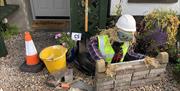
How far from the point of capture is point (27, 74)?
4137 mm

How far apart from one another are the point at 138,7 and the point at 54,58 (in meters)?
1.87

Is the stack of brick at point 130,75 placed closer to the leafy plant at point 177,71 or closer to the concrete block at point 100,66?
the concrete block at point 100,66

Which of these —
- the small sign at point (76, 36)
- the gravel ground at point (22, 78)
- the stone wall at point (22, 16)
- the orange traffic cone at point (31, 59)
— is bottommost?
the gravel ground at point (22, 78)

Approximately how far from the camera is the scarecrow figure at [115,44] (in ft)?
11.5

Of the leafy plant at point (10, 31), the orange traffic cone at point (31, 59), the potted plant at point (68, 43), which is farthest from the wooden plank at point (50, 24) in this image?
the orange traffic cone at point (31, 59)

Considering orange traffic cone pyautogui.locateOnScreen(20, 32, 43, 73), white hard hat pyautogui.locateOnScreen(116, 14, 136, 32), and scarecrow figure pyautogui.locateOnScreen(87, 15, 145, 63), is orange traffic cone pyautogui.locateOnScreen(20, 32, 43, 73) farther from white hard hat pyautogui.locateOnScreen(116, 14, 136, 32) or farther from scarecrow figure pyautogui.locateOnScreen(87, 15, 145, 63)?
white hard hat pyautogui.locateOnScreen(116, 14, 136, 32)

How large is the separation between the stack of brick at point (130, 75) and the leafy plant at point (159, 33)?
0.44 metres

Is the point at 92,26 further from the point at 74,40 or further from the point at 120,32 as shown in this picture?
the point at 120,32

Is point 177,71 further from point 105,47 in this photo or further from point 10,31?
point 10,31

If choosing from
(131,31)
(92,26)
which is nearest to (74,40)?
(92,26)

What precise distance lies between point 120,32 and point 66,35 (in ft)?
3.71

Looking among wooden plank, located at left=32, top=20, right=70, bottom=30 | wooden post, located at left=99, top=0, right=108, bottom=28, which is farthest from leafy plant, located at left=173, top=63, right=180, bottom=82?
wooden plank, located at left=32, top=20, right=70, bottom=30

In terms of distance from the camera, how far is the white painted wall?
471cm

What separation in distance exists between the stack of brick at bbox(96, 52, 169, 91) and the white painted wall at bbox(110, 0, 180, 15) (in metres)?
1.41
